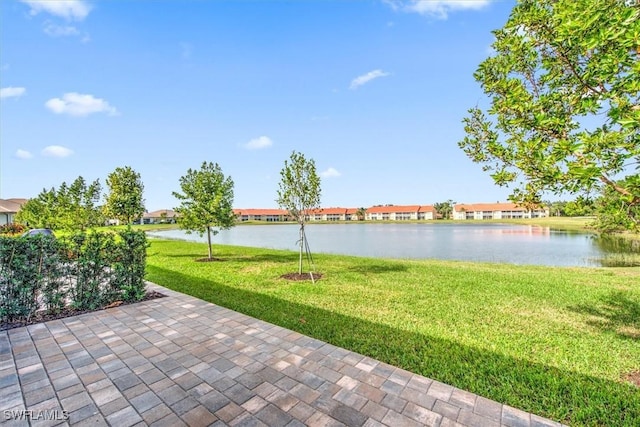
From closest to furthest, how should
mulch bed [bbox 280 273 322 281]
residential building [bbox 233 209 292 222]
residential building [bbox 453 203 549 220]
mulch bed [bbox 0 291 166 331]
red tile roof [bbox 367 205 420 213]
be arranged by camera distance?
mulch bed [bbox 0 291 166 331], mulch bed [bbox 280 273 322 281], residential building [bbox 453 203 549 220], red tile roof [bbox 367 205 420 213], residential building [bbox 233 209 292 222]

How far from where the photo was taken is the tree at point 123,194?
14.2 meters

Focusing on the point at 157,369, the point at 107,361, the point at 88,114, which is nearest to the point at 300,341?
the point at 157,369

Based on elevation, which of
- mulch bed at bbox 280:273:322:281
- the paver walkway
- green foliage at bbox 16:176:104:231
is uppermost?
green foliage at bbox 16:176:104:231

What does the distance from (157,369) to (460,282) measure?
7.54 meters

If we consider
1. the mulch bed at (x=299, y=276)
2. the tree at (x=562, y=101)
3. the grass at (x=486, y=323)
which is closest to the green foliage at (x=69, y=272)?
the grass at (x=486, y=323)

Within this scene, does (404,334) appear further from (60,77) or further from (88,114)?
(88,114)

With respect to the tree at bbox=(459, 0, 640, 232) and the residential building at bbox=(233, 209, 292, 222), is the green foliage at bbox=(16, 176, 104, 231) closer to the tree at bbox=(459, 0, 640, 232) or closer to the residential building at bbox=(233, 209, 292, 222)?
the tree at bbox=(459, 0, 640, 232)

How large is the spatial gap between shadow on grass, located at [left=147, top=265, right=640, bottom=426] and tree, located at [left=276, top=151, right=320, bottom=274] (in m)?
4.19

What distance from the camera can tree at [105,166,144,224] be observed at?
1424 cm

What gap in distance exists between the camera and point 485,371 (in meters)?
3.24

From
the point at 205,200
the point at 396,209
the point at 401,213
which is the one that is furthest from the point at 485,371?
the point at 396,209

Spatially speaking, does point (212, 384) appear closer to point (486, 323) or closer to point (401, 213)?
point (486, 323)

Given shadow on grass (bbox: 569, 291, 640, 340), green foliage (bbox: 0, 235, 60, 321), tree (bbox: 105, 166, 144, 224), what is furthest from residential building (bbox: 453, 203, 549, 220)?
green foliage (bbox: 0, 235, 60, 321)

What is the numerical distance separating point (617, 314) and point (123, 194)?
18.1m
